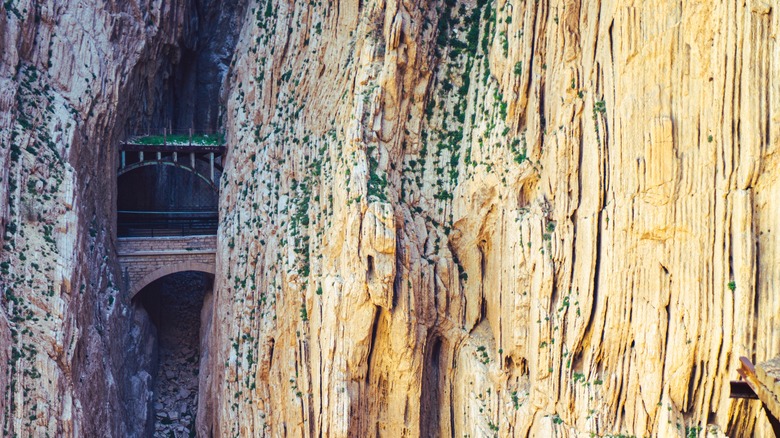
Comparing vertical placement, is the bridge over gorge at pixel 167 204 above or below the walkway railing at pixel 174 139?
below

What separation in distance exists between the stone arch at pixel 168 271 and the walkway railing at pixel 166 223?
1771mm

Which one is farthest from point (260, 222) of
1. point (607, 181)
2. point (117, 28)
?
point (607, 181)

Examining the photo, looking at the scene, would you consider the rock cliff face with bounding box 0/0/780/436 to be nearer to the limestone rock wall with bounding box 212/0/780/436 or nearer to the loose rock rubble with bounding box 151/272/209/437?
the limestone rock wall with bounding box 212/0/780/436

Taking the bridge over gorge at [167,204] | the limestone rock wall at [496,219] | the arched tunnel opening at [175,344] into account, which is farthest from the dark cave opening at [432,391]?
the bridge over gorge at [167,204]

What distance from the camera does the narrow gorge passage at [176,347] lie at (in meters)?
43.2

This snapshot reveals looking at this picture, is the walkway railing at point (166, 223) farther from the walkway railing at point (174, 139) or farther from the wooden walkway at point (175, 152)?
the walkway railing at point (174, 139)

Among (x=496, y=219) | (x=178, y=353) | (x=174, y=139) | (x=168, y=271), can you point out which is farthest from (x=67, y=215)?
(x=496, y=219)

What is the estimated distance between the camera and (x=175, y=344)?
1781 inches

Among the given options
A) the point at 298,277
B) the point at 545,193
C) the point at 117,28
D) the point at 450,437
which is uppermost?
the point at 117,28

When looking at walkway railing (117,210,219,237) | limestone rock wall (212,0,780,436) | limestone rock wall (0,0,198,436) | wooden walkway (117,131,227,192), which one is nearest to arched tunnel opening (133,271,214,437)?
limestone rock wall (0,0,198,436)

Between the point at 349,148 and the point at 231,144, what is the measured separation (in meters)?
9.04

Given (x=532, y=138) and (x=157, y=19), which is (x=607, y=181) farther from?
(x=157, y=19)

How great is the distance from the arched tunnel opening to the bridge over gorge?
164cm

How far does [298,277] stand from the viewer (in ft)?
121
